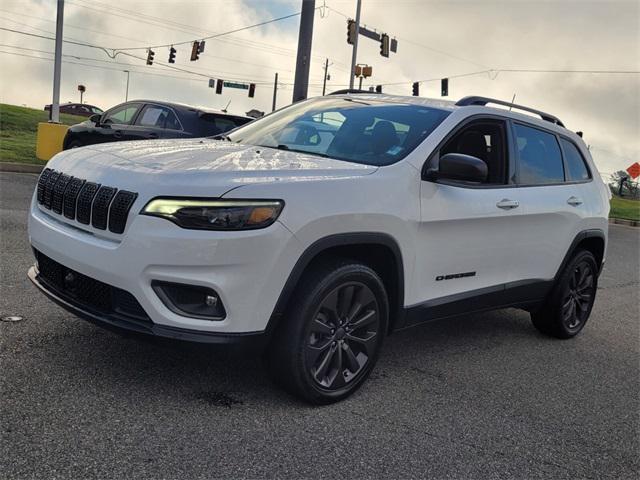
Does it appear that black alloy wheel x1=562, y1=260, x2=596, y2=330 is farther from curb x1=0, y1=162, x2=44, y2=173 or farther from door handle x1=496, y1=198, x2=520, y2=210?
curb x1=0, y1=162, x2=44, y2=173

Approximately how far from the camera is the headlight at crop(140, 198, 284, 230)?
2760 millimetres

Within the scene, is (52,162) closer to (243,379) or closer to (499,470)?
(243,379)

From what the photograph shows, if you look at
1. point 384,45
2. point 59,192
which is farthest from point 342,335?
point 384,45

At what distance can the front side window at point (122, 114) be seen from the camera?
10625 millimetres

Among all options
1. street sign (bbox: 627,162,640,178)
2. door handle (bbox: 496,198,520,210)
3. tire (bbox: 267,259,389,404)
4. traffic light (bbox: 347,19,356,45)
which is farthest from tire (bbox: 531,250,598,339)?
street sign (bbox: 627,162,640,178)

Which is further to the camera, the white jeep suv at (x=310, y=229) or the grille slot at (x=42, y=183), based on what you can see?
the grille slot at (x=42, y=183)

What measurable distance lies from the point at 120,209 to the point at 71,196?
1.60 feet

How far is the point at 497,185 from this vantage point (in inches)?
169

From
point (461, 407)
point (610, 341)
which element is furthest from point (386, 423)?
point (610, 341)

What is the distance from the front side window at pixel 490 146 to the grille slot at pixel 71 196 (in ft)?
8.04

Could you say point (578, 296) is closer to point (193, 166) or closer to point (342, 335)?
point (342, 335)

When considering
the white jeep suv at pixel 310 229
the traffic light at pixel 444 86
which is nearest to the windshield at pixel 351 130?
the white jeep suv at pixel 310 229

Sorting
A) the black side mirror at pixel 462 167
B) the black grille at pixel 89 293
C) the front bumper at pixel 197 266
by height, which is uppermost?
the black side mirror at pixel 462 167

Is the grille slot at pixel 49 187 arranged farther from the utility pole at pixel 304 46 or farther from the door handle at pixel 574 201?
the utility pole at pixel 304 46
